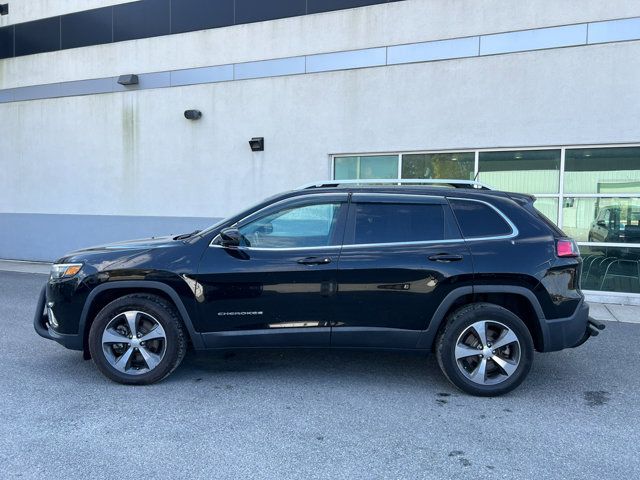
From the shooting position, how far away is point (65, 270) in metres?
4.30

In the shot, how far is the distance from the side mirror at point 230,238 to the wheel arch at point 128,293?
2.03 ft

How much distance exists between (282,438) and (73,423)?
1585 mm

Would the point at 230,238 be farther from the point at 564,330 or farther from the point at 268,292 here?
the point at 564,330

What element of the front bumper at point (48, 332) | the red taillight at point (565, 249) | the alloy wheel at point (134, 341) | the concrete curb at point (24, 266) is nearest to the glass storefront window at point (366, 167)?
the red taillight at point (565, 249)

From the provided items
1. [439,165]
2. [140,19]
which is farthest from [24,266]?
[439,165]

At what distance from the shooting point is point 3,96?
13594 millimetres

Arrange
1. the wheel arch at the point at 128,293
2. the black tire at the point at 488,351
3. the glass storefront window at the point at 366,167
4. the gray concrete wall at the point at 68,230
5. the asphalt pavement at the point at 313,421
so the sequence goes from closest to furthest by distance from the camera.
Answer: the asphalt pavement at the point at 313,421, the black tire at the point at 488,351, the wheel arch at the point at 128,293, the glass storefront window at the point at 366,167, the gray concrete wall at the point at 68,230

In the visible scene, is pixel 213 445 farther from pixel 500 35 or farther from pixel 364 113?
pixel 500 35

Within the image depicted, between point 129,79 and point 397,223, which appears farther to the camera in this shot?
point 129,79

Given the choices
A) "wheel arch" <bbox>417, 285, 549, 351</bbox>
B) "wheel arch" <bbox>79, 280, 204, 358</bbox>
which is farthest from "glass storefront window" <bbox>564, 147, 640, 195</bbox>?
"wheel arch" <bbox>79, 280, 204, 358</bbox>

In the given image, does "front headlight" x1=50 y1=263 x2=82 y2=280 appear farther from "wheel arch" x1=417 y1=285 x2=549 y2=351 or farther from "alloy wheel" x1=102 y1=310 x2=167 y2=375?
"wheel arch" x1=417 y1=285 x2=549 y2=351

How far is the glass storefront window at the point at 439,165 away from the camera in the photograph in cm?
905

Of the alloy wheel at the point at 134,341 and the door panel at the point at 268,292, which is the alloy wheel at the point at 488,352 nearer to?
the door panel at the point at 268,292

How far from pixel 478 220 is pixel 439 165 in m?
5.22
